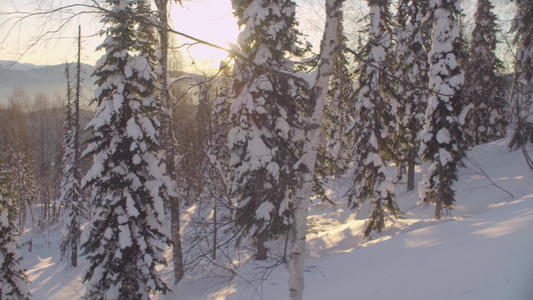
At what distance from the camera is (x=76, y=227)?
906 inches

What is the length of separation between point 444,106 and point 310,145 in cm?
1195

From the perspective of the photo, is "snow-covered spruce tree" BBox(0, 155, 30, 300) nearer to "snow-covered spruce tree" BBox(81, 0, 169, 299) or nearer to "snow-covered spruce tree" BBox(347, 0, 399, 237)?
"snow-covered spruce tree" BBox(81, 0, 169, 299)

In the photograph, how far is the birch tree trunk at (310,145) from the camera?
4371mm

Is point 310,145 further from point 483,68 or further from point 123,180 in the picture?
point 483,68

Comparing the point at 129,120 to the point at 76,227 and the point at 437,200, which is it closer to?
the point at 437,200

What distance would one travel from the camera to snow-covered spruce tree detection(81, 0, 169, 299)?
31.2 ft

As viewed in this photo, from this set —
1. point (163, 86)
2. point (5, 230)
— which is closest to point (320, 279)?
point (163, 86)

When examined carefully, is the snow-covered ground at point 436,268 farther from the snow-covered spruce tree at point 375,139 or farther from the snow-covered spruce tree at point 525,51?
the snow-covered spruce tree at point 525,51

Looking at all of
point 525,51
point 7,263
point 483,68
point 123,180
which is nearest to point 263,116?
point 123,180

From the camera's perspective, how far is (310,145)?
448cm

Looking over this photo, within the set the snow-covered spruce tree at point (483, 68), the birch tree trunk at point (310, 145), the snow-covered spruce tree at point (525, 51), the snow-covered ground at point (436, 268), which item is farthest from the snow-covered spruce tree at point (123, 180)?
the snow-covered spruce tree at point (483, 68)

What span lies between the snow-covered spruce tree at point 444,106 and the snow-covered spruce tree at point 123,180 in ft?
38.0

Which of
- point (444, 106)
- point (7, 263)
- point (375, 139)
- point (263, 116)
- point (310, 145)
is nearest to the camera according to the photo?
point (310, 145)

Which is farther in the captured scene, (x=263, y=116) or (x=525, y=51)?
(x=525, y=51)
